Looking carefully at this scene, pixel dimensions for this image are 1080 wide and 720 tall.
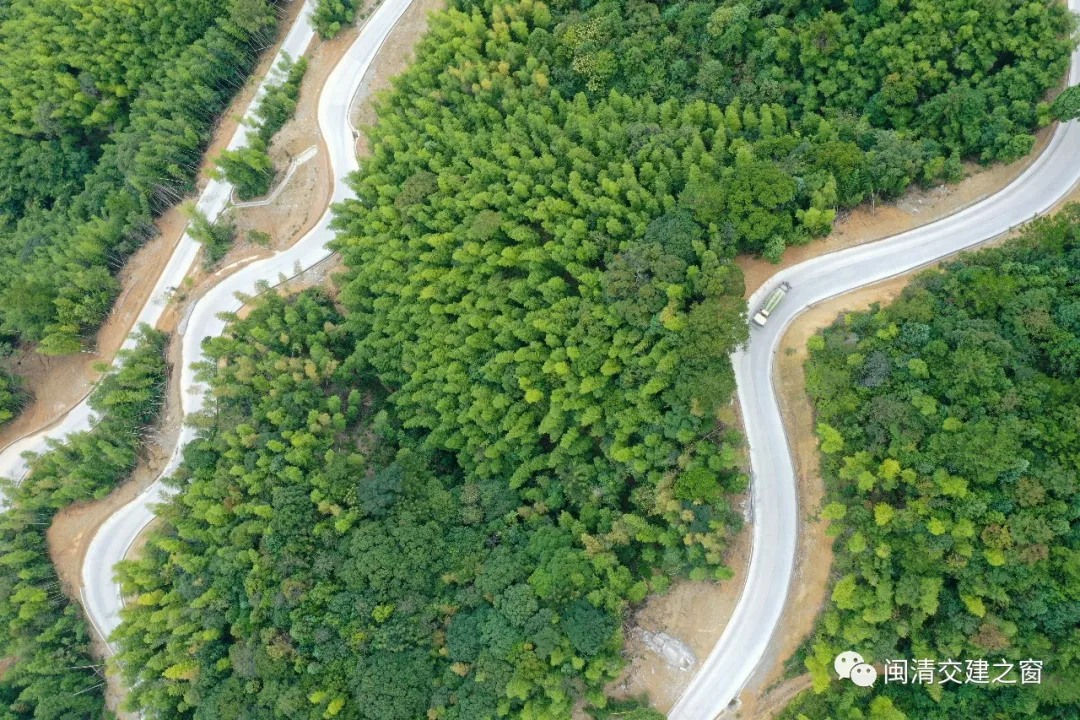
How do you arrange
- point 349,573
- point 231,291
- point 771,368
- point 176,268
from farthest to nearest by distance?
point 176,268 < point 231,291 < point 349,573 < point 771,368

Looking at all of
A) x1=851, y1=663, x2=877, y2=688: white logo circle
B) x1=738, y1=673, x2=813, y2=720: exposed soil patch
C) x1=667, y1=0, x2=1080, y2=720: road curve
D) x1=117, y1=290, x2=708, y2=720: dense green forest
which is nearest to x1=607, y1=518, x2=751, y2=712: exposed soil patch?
x1=667, y1=0, x2=1080, y2=720: road curve

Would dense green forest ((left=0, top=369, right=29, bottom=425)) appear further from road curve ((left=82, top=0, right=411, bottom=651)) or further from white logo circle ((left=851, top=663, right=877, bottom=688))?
white logo circle ((left=851, top=663, right=877, bottom=688))

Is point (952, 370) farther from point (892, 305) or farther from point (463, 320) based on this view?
point (463, 320)

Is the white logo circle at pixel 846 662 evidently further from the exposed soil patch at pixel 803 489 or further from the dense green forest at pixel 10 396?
the dense green forest at pixel 10 396

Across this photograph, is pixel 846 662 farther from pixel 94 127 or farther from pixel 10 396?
pixel 94 127

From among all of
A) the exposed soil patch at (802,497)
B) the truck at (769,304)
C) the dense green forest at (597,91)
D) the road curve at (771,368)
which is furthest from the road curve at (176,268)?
the exposed soil patch at (802,497)

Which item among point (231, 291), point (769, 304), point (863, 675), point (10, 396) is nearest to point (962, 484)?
point (863, 675)

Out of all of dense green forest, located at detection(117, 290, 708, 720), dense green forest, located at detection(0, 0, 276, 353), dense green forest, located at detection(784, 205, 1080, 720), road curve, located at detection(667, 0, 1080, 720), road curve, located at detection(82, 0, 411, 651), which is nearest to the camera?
dense green forest, located at detection(784, 205, 1080, 720)
